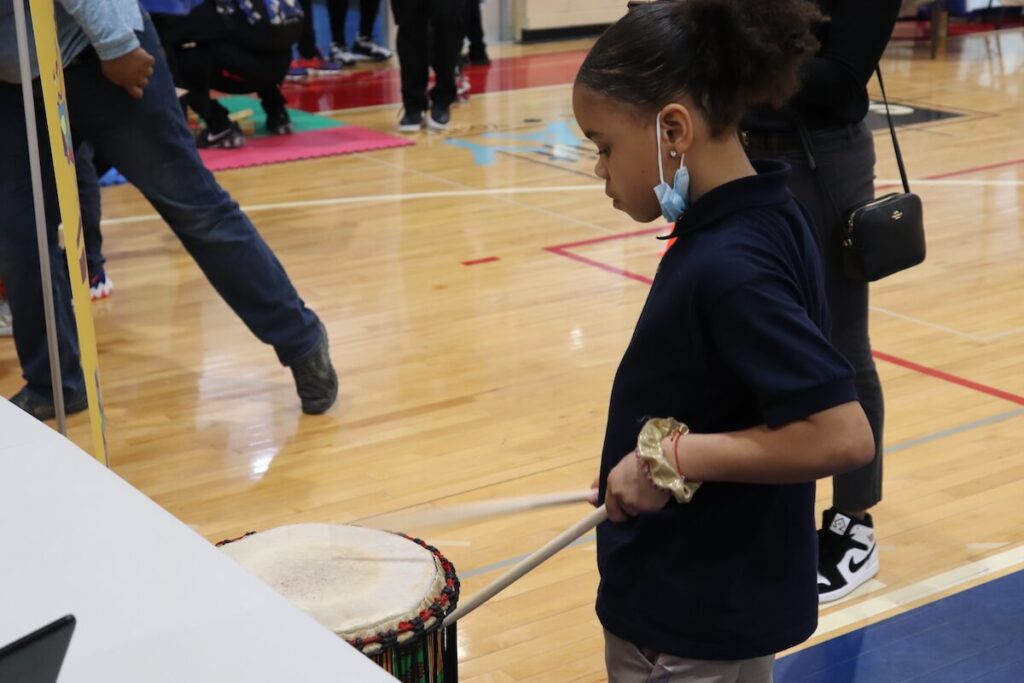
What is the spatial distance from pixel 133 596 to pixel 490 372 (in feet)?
8.38

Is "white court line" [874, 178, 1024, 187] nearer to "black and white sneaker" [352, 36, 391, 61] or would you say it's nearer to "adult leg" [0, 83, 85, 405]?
"adult leg" [0, 83, 85, 405]

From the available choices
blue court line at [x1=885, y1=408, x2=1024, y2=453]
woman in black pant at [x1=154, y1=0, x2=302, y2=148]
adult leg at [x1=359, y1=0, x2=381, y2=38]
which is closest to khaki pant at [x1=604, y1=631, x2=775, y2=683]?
blue court line at [x1=885, y1=408, x2=1024, y2=453]

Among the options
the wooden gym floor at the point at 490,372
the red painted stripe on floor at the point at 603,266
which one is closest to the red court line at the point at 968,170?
the wooden gym floor at the point at 490,372

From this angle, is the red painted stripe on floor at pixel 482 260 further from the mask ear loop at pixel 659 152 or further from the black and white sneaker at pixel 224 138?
the mask ear loop at pixel 659 152

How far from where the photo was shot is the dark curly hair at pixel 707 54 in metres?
1.40

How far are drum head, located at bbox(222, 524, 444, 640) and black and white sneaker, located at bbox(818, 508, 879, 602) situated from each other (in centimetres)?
107

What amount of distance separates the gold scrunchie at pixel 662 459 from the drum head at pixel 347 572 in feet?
1.37

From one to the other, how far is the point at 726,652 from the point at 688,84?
617mm

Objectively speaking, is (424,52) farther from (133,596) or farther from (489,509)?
(133,596)

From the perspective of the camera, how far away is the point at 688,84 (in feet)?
4.63

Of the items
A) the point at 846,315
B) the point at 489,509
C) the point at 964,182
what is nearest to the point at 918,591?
the point at 846,315

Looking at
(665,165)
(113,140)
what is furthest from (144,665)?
(113,140)

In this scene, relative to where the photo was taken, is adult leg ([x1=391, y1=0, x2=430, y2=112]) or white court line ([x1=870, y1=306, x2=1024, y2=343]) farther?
adult leg ([x1=391, y1=0, x2=430, y2=112])

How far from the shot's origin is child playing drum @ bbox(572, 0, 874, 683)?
136 centimetres
